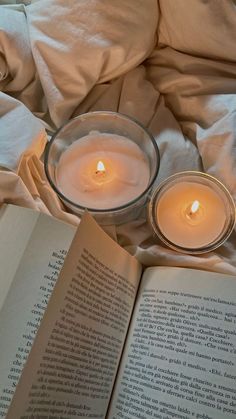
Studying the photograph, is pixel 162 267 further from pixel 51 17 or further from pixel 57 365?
pixel 51 17

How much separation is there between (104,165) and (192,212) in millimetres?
120

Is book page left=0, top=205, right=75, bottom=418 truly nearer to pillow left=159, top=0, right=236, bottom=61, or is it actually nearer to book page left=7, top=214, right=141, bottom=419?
book page left=7, top=214, right=141, bottom=419

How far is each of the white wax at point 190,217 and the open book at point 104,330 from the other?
0.04 m

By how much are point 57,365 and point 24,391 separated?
48 mm

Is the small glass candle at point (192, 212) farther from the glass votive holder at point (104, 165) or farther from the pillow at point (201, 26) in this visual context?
the pillow at point (201, 26)

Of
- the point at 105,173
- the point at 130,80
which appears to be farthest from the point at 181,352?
the point at 130,80

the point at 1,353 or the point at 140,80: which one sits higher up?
the point at 140,80

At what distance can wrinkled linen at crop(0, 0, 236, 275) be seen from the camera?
0.58 metres

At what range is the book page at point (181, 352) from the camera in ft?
1.57

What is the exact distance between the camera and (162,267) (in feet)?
1.82

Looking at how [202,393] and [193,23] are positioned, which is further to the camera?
[193,23]

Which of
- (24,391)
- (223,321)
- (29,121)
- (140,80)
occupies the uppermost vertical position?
(140,80)

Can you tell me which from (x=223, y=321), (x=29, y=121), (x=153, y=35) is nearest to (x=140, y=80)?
(x=153, y=35)

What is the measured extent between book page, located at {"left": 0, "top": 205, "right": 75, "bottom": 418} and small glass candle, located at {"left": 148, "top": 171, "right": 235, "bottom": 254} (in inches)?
4.4
